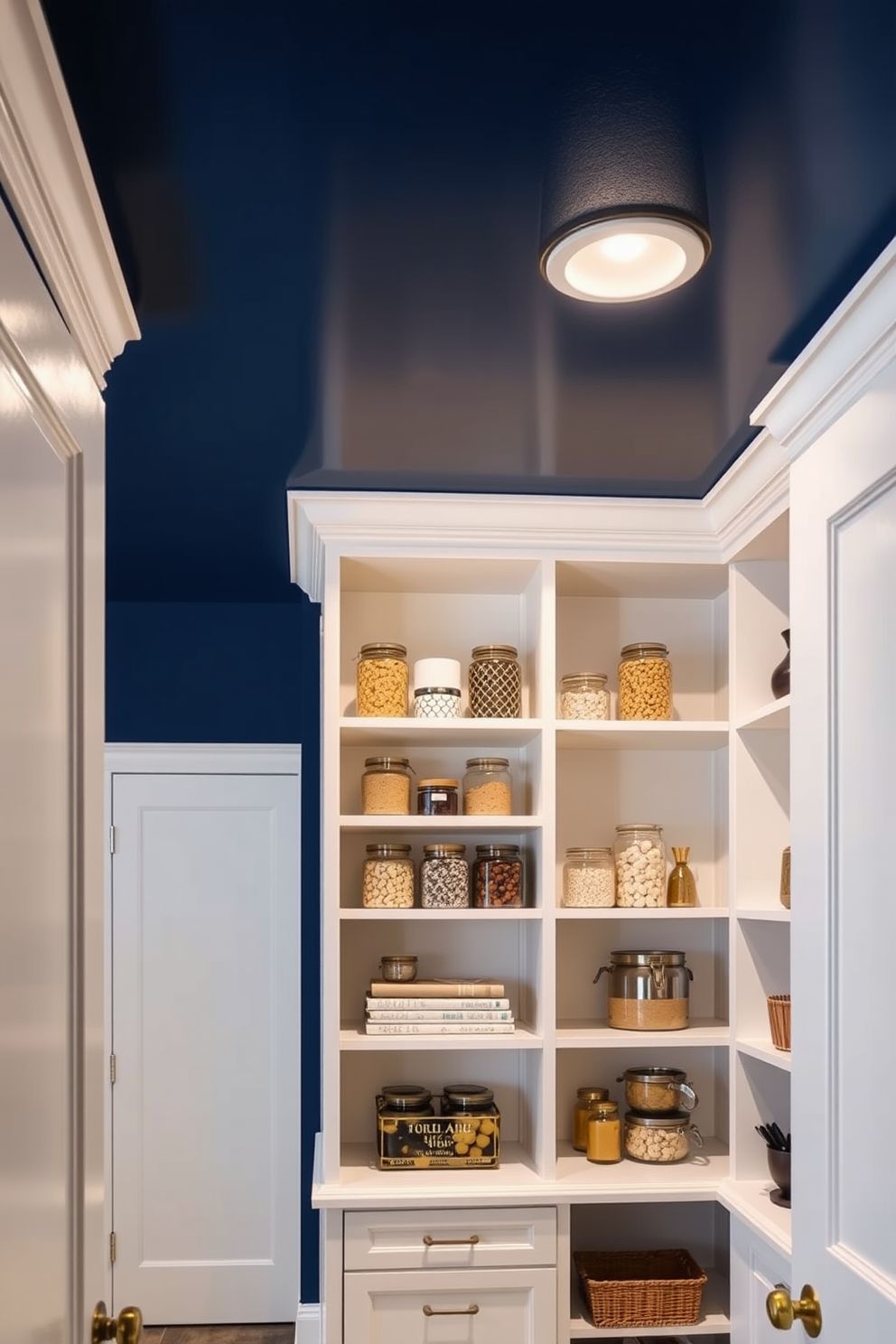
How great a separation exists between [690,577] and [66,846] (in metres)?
2.30

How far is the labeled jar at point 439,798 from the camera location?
3418mm

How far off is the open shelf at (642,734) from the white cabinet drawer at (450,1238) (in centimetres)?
115

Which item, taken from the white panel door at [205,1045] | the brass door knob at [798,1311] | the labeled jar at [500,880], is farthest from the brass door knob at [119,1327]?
the white panel door at [205,1045]

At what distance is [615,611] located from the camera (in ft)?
12.5

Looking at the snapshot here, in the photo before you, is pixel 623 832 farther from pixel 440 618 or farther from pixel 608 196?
pixel 608 196

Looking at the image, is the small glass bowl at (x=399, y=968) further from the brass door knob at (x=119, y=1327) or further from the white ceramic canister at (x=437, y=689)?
the brass door knob at (x=119, y=1327)

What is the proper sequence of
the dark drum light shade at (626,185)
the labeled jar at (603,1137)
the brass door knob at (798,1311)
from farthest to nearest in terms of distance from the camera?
the labeled jar at (603,1137) → the brass door knob at (798,1311) → the dark drum light shade at (626,185)

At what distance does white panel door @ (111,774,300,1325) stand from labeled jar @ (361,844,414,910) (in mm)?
1385

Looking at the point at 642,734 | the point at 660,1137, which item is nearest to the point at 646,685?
the point at 642,734

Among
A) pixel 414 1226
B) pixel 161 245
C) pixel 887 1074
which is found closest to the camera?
pixel 887 1074

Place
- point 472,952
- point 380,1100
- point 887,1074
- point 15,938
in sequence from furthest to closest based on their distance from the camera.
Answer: point 472,952 < point 380,1100 < point 887,1074 < point 15,938

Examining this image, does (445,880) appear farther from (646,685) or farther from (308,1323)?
(308,1323)

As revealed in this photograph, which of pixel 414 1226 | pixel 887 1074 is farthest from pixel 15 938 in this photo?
pixel 414 1226

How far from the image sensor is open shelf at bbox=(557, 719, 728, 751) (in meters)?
3.38
